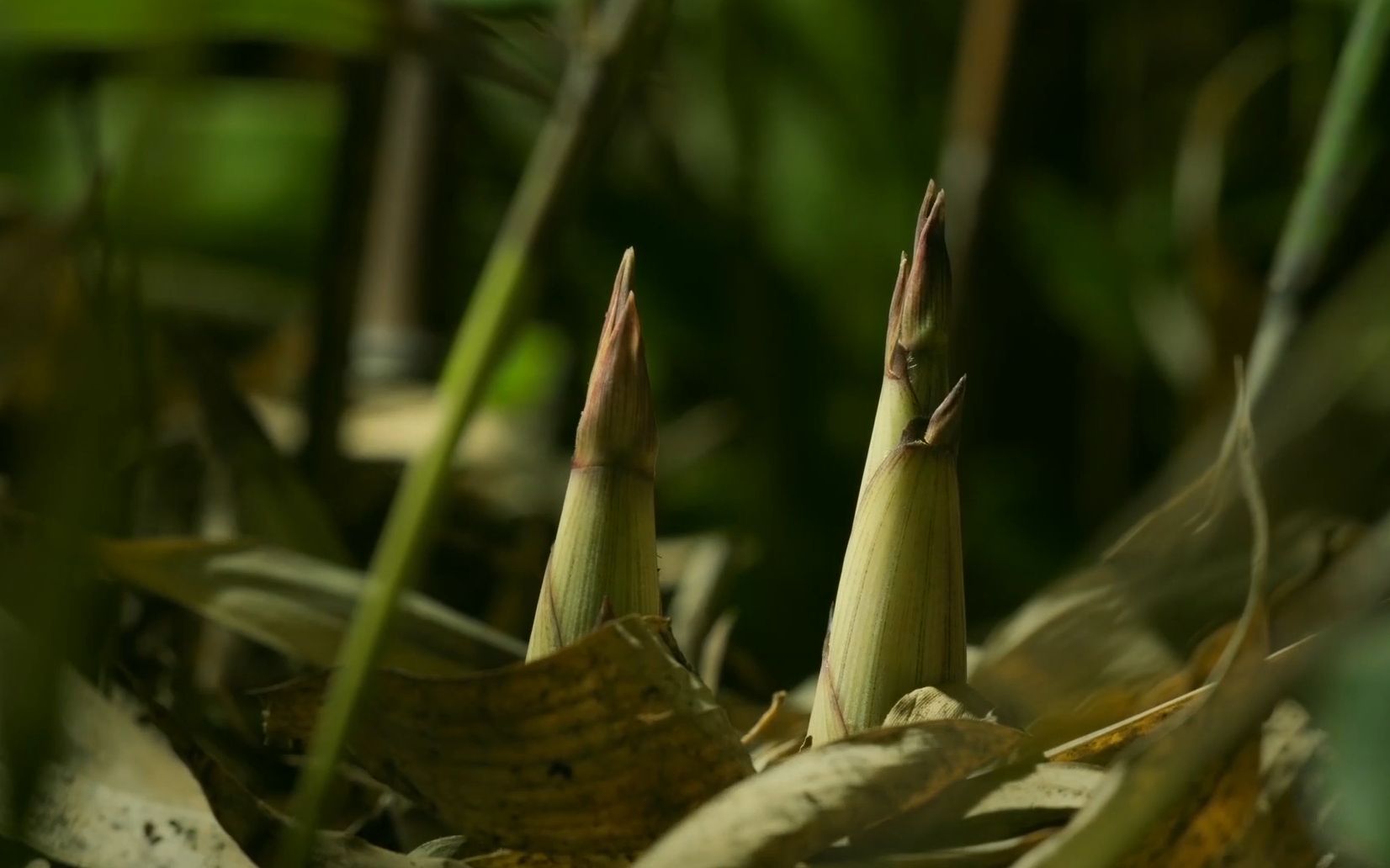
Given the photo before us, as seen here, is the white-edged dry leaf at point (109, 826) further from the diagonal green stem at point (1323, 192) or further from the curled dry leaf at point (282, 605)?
the diagonal green stem at point (1323, 192)

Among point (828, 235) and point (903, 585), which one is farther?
point (828, 235)

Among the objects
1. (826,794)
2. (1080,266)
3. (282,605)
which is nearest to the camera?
(826,794)

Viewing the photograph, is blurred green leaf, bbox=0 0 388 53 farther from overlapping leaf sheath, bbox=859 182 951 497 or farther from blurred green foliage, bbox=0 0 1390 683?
blurred green foliage, bbox=0 0 1390 683

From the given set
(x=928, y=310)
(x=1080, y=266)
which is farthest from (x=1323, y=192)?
(x=1080, y=266)

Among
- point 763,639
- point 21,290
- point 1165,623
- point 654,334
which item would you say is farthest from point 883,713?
point 654,334

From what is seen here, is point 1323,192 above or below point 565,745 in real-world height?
above

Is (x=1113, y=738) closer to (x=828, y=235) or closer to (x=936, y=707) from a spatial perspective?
(x=936, y=707)

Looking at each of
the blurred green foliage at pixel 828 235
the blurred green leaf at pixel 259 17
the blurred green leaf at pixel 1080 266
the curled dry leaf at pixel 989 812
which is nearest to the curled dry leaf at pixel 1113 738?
the curled dry leaf at pixel 989 812
